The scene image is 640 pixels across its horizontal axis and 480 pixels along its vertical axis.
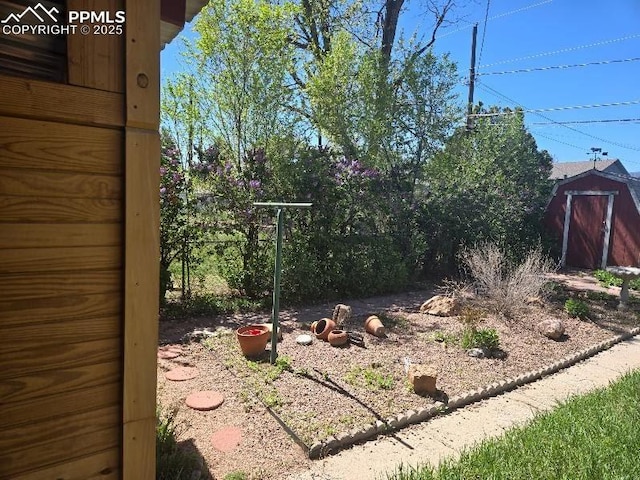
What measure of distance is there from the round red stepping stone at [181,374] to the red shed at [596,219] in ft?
36.9

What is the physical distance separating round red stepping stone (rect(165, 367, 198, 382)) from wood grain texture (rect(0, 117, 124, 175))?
113 inches

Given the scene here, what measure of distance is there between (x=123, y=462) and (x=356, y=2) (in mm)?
11752

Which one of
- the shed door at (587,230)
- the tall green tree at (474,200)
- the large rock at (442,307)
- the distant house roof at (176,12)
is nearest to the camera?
the distant house roof at (176,12)

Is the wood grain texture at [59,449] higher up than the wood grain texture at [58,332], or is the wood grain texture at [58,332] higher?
the wood grain texture at [58,332]

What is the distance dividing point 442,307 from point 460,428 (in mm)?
3123

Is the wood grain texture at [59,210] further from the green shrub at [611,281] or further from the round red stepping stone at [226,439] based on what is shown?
the green shrub at [611,281]

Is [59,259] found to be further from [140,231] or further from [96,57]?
[96,57]

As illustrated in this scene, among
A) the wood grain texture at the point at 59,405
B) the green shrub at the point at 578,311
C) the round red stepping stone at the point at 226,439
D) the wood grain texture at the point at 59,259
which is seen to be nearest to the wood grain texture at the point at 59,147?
the wood grain texture at the point at 59,259

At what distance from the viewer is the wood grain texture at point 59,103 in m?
1.11

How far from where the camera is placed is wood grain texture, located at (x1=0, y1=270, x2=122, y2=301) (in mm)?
1131

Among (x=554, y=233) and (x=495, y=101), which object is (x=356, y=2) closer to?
(x=554, y=233)

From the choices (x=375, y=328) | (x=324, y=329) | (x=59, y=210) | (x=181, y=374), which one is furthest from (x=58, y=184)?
(x=375, y=328)

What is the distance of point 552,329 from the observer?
5.30 meters

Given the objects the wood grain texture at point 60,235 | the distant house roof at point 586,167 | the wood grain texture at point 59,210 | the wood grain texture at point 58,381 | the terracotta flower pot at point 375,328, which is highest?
the distant house roof at point 586,167
